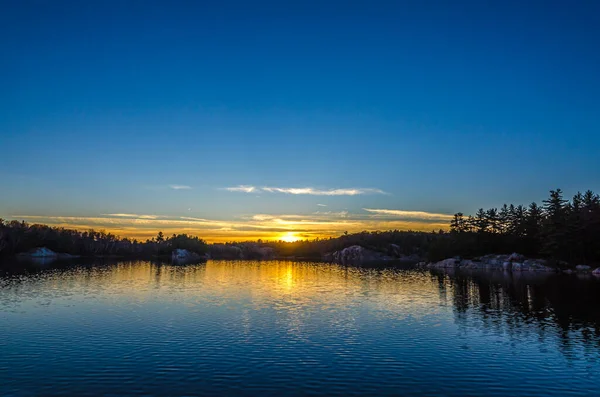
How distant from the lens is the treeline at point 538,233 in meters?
126

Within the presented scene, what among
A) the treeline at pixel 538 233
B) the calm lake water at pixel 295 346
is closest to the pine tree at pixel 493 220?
the treeline at pixel 538 233

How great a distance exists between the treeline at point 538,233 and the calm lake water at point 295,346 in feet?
224

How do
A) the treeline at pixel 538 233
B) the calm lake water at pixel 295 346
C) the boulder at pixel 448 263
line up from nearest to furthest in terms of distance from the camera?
the calm lake water at pixel 295 346 → the treeline at pixel 538 233 → the boulder at pixel 448 263

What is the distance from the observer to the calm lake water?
88.9 ft

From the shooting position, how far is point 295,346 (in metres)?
37.5

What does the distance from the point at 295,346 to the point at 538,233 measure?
14378 cm

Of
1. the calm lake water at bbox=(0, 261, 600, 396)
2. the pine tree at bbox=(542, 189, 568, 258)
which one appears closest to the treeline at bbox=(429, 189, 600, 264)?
the pine tree at bbox=(542, 189, 568, 258)

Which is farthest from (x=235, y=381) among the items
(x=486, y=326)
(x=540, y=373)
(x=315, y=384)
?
(x=486, y=326)

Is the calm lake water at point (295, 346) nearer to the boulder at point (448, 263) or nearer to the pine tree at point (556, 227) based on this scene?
the pine tree at point (556, 227)

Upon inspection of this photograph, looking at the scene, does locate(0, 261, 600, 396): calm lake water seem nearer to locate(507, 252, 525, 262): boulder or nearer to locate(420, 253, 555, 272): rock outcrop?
locate(420, 253, 555, 272): rock outcrop

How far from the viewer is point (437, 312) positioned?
5834 centimetres

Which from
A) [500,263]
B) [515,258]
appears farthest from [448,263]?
[515,258]

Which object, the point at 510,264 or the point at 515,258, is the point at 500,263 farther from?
the point at 515,258

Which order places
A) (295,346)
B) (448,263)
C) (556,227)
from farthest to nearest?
(448,263) < (556,227) < (295,346)
